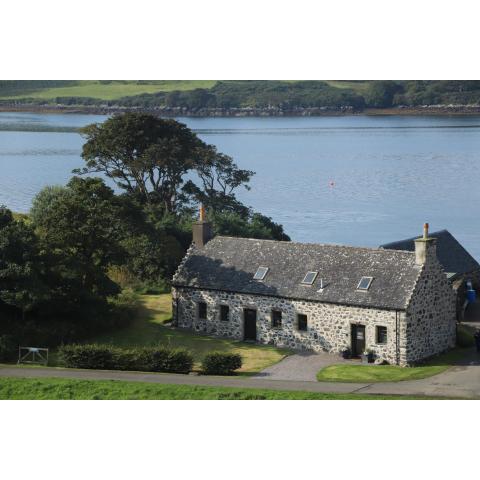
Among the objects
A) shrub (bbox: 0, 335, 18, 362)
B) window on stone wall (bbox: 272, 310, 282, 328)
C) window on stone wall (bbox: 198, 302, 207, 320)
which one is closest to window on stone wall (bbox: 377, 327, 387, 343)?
window on stone wall (bbox: 272, 310, 282, 328)

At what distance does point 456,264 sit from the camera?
180ft

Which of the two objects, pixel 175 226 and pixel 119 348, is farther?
pixel 175 226

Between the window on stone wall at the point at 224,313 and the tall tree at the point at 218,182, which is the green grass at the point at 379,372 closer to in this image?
the window on stone wall at the point at 224,313

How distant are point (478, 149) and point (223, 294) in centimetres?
5607

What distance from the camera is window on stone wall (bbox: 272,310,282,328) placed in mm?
49094

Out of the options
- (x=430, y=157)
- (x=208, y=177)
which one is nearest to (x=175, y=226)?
(x=208, y=177)

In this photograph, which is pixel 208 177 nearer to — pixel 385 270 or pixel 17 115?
pixel 17 115

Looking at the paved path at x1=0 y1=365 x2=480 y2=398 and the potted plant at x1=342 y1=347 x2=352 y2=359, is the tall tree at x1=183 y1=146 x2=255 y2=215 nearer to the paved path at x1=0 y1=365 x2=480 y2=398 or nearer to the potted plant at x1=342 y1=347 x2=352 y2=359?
the potted plant at x1=342 y1=347 x2=352 y2=359

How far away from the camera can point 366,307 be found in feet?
151

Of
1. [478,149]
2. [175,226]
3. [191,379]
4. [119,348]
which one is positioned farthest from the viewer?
[478,149]

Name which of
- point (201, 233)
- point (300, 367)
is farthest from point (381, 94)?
point (300, 367)

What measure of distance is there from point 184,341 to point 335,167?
5705cm

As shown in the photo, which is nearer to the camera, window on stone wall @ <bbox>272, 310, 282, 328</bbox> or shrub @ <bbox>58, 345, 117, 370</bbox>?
shrub @ <bbox>58, 345, 117, 370</bbox>

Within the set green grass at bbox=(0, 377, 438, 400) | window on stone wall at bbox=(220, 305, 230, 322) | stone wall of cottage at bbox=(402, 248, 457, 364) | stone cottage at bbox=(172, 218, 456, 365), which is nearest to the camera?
green grass at bbox=(0, 377, 438, 400)
